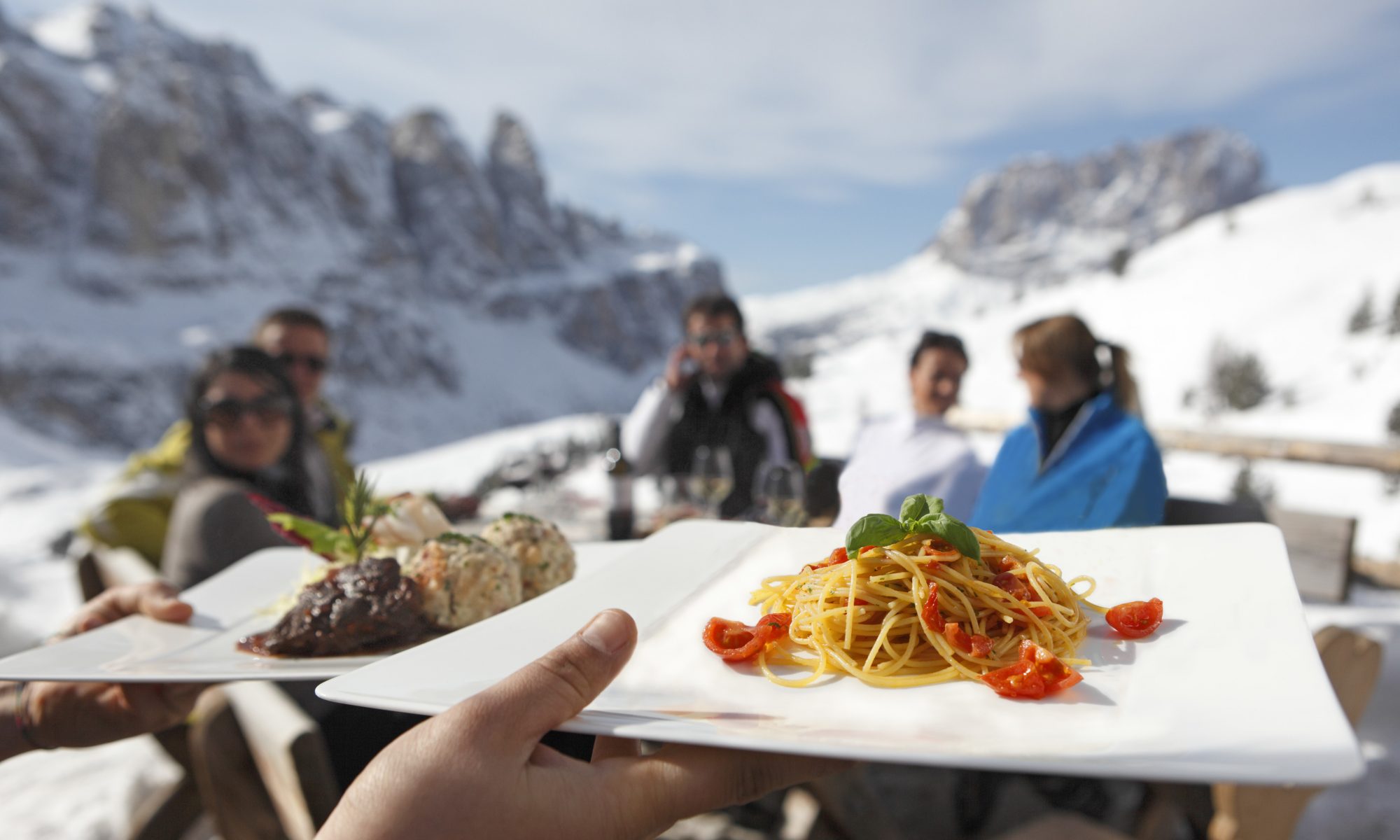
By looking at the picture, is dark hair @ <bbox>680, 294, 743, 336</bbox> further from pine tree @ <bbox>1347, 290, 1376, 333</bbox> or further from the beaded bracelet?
pine tree @ <bbox>1347, 290, 1376, 333</bbox>

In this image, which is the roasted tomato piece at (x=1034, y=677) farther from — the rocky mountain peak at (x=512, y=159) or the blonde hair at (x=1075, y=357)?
the rocky mountain peak at (x=512, y=159)

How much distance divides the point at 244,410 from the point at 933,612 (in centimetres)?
294

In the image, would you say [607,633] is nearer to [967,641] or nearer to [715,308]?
[967,641]

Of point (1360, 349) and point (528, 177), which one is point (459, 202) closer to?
point (528, 177)

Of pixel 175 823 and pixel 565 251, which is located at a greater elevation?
pixel 565 251

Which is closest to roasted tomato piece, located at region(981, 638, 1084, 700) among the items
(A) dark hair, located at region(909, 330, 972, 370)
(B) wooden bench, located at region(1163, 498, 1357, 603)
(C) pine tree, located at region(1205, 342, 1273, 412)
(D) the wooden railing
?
(A) dark hair, located at region(909, 330, 972, 370)

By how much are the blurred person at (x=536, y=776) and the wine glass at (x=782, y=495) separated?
669mm

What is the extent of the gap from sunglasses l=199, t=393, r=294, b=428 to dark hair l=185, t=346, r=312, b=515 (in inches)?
1.2

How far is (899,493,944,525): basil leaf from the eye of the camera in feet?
4.19

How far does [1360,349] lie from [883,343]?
17.0 m

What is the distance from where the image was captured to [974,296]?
10950 cm

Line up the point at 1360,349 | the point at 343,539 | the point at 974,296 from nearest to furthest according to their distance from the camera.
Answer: the point at 343,539
the point at 1360,349
the point at 974,296

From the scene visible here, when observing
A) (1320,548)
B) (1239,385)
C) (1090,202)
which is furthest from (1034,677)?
(1090,202)

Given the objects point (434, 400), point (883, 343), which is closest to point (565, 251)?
point (434, 400)
